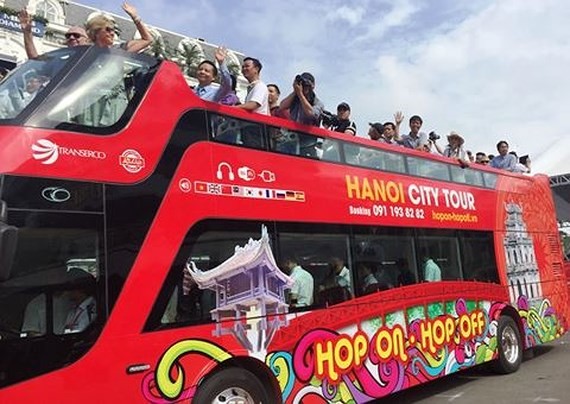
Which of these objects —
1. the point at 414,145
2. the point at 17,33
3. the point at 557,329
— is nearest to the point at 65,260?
the point at 414,145

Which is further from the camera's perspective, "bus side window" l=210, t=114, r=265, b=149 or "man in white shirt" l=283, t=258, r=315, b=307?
"man in white shirt" l=283, t=258, r=315, b=307

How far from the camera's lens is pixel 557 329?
1093 centimetres

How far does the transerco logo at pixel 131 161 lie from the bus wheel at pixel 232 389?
182 cm

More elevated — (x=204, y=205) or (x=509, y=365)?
(x=204, y=205)

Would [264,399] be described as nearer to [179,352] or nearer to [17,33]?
[179,352]

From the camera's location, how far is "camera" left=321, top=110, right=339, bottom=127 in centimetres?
720

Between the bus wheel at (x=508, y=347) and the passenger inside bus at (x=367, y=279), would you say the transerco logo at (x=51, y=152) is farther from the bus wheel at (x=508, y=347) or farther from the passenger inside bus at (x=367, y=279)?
the bus wheel at (x=508, y=347)

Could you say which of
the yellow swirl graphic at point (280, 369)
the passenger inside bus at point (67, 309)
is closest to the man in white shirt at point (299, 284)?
the yellow swirl graphic at point (280, 369)

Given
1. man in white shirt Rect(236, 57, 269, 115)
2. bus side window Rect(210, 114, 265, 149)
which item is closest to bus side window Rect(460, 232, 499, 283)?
man in white shirt Rect(236, 57, 269, 115)

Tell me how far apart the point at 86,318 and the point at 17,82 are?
2023 millimetres

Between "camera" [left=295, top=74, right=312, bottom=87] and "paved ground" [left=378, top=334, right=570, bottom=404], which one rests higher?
"camera" [left=295, top=74, right=312, bottom=87]

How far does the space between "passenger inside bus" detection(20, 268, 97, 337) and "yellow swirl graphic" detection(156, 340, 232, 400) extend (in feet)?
2.34

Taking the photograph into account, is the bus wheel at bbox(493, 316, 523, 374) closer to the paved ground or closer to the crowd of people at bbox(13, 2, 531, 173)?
the paved ground

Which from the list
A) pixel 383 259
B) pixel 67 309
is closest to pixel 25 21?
pixel 67 309
